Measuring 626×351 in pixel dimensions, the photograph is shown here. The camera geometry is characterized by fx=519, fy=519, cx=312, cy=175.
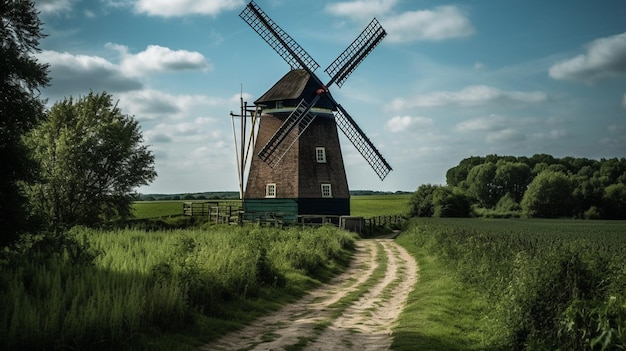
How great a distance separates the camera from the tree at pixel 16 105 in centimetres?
1392

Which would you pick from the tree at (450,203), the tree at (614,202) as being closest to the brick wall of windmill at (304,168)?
the tree at (450,203)

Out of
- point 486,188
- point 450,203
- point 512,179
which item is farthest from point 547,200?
point 486,188

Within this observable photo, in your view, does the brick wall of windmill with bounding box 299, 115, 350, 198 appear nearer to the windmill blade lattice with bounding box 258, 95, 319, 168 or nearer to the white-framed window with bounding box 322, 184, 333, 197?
the white-framed window with bounding box 322, 184, 333, 197

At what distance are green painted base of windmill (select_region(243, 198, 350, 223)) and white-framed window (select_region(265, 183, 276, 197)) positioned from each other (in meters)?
0.41

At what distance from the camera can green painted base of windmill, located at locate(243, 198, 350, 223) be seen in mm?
41406

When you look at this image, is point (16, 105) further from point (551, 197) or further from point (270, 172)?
point (551, 197)

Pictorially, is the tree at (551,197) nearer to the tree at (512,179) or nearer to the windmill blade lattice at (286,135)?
the tree at (512,179)

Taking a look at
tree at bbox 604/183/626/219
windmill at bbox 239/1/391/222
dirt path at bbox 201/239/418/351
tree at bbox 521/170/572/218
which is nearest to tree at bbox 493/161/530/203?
tree at bbox 521/170/572/218

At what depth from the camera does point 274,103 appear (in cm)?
4325

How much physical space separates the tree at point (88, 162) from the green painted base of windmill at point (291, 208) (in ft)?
28.0

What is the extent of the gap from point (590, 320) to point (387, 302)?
905 centimetres

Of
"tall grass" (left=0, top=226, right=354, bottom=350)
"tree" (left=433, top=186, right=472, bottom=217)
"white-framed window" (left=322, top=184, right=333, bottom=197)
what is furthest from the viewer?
"tree" (left=433, top=186, right=472, bottom=217)

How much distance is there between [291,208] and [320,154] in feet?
17.0

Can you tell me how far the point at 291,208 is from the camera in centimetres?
4156
